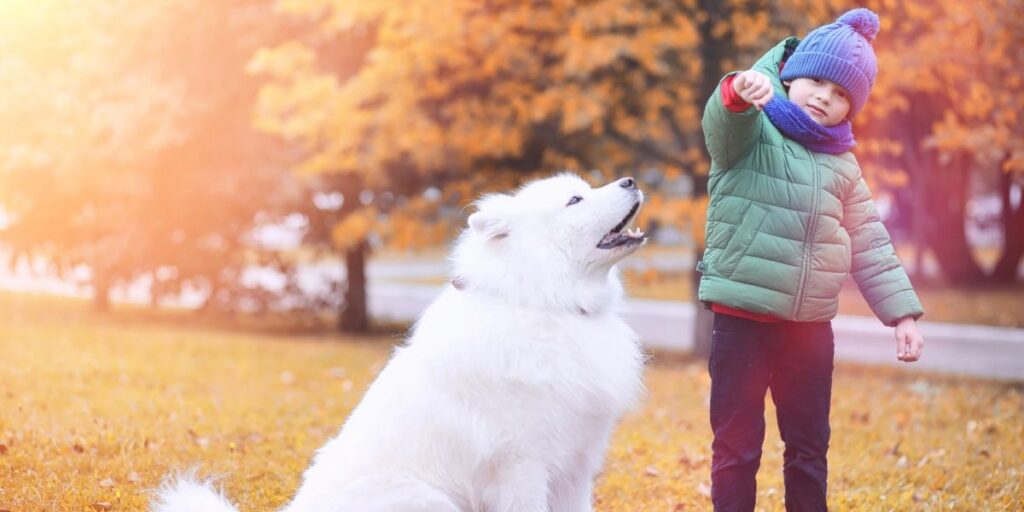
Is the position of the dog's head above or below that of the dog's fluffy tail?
above

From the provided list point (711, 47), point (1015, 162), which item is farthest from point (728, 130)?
point (711, 47)

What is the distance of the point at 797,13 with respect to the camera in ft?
31.3

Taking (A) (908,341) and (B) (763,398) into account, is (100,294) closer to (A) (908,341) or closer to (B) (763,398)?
(B) (763,398)

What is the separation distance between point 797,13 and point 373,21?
512 centimetres

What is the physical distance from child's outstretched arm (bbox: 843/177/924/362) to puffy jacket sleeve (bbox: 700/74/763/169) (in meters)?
0.51

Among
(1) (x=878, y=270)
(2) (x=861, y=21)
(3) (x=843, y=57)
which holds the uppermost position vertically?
(2) (x=861, y=21)

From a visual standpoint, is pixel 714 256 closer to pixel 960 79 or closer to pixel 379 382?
pixel 379 382

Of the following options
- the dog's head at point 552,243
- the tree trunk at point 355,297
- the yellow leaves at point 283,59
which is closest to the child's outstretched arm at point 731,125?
the dog's head at point 552,243

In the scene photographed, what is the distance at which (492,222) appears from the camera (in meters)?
3.64

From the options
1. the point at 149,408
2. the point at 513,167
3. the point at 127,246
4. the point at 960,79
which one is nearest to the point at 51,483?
the point at 149,408

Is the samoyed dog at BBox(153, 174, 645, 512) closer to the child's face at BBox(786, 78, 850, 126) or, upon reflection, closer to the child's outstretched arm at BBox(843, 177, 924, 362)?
the child's face at BBox(786, 78, 850, 126)

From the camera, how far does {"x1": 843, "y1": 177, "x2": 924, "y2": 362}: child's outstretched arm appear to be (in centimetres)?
378

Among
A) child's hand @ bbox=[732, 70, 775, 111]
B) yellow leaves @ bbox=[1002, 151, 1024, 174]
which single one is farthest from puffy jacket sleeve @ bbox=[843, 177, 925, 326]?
yellow leaves @ bbox=[1002, 151, 1024, 174]

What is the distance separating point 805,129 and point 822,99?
0.46 feet
